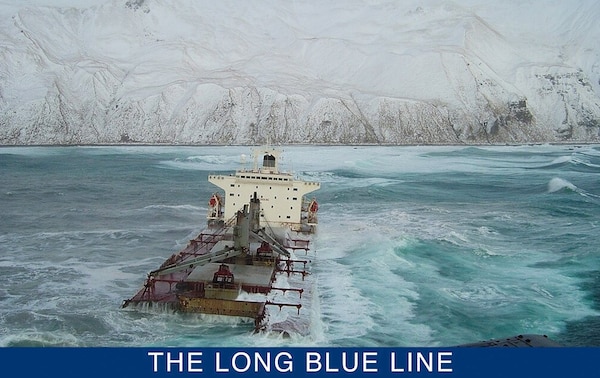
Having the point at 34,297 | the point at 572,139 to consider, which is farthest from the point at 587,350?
the point at 572,139

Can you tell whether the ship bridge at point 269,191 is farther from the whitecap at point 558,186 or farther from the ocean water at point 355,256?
the whitecap at point 558,186

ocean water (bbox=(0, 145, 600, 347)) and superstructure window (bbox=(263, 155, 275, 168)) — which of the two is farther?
superstructure window (bbox=(263, 155, 275, 168))

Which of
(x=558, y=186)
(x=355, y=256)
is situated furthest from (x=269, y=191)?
(x=558, y=186)

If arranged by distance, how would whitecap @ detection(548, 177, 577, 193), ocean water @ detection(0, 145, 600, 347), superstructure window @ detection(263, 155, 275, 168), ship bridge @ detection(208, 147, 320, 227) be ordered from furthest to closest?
whitecap @ detection(548, 177, 577, 193) → superstructure window @ detection(263, 155, 275, 168) → ship bridge @ detection(208, 147, 320, 227) → ocean water @ detection(0, 145, 600, 347)

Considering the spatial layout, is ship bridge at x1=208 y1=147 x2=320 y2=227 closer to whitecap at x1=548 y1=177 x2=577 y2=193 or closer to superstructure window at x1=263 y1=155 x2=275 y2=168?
superstructure window at x1=263 y1=155 x2=275 y2=168

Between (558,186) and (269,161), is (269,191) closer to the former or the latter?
(269,161)

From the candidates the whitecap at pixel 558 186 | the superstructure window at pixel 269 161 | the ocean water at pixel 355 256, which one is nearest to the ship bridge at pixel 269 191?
the superstructure window at pixel 269 161

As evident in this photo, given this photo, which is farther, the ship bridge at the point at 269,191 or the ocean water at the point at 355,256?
the ship bridge at the point at 269,191

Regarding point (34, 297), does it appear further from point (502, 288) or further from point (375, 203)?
point (375, 203)

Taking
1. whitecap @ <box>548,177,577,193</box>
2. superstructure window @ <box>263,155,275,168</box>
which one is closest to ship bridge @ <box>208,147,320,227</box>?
superstructure window @ <box>263,155,275,168</box>
